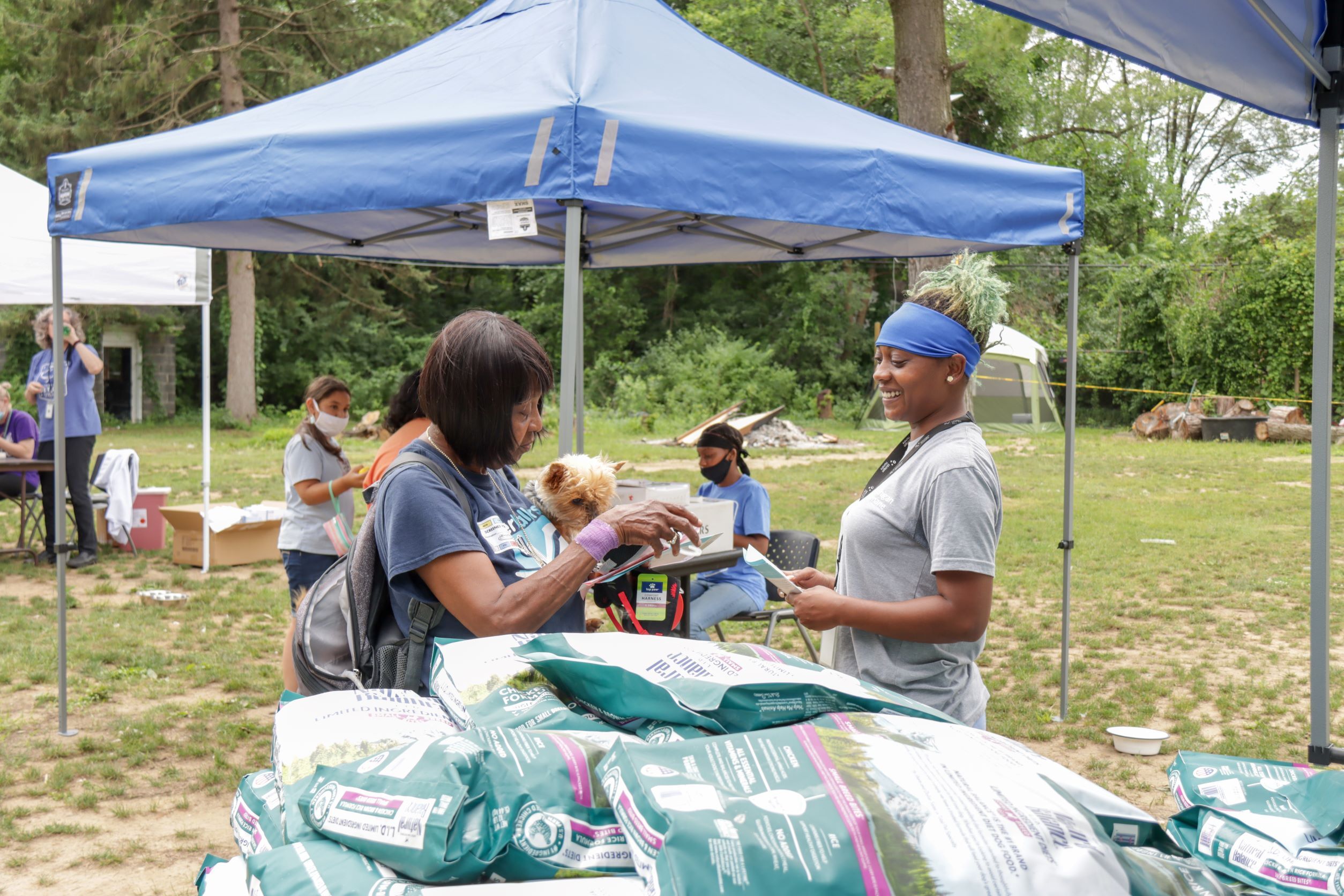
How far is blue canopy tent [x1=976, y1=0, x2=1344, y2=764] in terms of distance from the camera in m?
2.51

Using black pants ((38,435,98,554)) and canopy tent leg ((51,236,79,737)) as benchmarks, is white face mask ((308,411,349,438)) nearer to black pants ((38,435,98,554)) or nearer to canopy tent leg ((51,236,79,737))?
canopy tent leg ((51,236,79,737))

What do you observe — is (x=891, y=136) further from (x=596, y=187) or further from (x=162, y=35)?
(x=162, y=35)

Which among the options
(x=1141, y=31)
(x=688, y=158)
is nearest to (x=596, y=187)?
(x=688, y=158)

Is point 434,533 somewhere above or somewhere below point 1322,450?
below

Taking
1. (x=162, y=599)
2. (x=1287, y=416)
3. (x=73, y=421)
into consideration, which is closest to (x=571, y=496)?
(x=162, y=599)

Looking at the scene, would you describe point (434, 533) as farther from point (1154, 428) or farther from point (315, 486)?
point (1154, 428)

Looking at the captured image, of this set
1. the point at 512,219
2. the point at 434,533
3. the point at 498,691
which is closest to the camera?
the point at 498,691

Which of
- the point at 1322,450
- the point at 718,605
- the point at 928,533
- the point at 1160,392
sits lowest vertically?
the point at 718,605

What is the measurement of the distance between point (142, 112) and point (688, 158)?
20.7 metres

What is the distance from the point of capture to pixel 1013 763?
1066 millimetres

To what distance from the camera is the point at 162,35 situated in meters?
19.4

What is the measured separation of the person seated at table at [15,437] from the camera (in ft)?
28.1

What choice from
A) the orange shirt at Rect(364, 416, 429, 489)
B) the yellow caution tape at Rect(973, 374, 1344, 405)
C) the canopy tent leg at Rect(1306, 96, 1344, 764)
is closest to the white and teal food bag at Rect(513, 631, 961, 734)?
the canopy tent leg at Rect(1306, 96, 1344, 764)

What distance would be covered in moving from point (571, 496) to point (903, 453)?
0.72 metres
